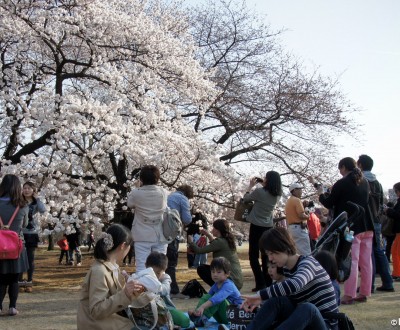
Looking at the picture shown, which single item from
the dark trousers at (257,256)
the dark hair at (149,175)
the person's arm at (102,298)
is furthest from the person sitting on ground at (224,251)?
the person's arm at (102,298)

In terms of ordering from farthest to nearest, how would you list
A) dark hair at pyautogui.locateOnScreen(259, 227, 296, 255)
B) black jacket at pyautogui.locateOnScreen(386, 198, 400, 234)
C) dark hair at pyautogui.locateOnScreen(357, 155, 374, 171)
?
black jacket at pyautogui.locateOnScreen(386, 198, 400, 234)
dark hair at pyautogui.locateOnScreen(357, 155, 374, 171)
dark hair at pyautogui.locateOnScreen(259, 227, 296, 255)

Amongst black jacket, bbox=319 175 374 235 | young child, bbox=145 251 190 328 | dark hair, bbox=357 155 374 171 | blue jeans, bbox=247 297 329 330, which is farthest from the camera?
dark hair, bbox=357 155 374 171

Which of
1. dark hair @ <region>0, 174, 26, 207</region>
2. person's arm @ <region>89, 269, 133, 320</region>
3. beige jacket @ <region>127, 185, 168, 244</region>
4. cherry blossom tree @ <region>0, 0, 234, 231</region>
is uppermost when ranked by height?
cherry blossom tree @ <region>0, 0, 234, 231</region>

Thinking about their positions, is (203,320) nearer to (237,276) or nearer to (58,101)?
(237,276)

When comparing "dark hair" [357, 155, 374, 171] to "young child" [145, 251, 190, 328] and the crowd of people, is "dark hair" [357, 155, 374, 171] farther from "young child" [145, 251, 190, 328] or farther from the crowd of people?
"young child" [145, 251, 190, 328]

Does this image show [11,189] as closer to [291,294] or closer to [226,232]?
[226,232]

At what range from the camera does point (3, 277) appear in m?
5.57

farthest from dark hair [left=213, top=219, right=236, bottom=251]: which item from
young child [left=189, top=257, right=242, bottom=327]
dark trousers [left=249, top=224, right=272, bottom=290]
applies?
young child [left=189, top=257, right=242, bottom=327]

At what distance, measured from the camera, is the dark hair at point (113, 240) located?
150 inches

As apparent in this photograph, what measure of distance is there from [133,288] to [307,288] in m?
1.20

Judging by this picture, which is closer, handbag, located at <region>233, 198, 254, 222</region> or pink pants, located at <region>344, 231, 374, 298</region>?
pink pants, located at <region>344, 231, 374, 298</region>

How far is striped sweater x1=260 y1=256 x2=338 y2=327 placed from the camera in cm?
354

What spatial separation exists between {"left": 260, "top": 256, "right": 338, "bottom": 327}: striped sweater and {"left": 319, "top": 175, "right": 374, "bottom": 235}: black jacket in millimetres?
2340

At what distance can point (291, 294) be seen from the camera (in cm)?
360
